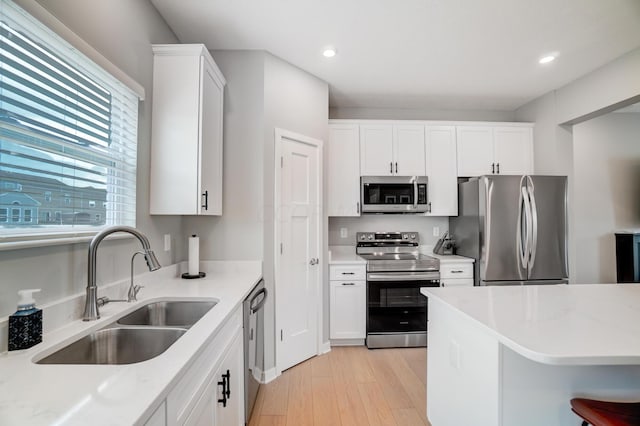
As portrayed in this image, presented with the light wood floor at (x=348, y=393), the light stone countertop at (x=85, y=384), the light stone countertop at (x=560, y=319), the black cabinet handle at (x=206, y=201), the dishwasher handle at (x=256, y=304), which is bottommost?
the light wood floor at (x=348, y=393)

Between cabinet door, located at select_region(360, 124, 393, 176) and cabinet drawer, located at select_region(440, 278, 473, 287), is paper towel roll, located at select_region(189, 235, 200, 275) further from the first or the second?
cabinet drawer, located at select_region(440, 278, 473, 287)

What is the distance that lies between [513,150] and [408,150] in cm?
130

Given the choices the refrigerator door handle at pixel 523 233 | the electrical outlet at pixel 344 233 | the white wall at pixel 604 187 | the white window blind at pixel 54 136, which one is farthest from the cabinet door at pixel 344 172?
the white wall at pixel 604 187

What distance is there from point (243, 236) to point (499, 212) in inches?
99.9

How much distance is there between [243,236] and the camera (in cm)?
241

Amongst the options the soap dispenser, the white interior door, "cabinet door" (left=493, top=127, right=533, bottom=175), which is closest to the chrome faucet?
the soap dispenser

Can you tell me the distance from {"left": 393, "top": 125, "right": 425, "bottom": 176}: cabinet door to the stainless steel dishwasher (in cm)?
219

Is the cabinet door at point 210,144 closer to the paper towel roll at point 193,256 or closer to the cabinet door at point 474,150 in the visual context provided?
the paper towel roll at point 193,256

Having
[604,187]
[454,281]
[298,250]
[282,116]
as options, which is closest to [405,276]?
[454,281]

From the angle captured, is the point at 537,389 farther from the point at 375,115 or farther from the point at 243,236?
the point at 375,115

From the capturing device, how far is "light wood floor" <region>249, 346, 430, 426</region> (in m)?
1.92

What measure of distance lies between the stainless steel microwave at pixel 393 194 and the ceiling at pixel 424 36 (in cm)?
102

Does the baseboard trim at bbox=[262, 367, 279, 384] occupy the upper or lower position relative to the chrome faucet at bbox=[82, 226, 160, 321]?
lower

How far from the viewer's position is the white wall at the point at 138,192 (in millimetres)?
1031
